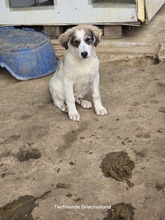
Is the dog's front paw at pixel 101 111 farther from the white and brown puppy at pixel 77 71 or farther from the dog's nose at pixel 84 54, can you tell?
the dog's nose at pixel 84 54

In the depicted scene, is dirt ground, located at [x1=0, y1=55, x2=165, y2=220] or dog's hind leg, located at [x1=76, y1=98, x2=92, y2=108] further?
dog's hind leg, located at [x1=76, y1=98, x2=92, y2=108]

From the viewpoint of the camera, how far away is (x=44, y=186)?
2.95m

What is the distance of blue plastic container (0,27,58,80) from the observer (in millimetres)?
4879

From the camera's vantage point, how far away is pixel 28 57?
4891 mm

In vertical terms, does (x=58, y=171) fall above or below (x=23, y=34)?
below

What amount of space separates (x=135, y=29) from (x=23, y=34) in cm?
170

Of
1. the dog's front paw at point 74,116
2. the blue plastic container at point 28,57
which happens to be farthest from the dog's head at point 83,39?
the blue plastic container at point 28,57

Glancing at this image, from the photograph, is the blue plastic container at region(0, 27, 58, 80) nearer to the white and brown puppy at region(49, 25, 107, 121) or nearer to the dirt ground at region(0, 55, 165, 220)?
the dirt ground at region(0, 55, 165, 220)

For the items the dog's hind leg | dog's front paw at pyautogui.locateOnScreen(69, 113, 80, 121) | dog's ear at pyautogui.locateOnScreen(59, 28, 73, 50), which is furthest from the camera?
the dog's hind leg

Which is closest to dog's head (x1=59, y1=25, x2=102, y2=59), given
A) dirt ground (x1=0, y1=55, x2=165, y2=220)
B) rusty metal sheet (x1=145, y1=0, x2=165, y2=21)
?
dirt ground (x1=0, y1=55, x2=165, y2=220)

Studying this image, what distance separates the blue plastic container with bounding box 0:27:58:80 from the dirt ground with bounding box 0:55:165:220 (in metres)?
0.22

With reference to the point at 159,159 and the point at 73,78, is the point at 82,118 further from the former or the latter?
the point at 159,159

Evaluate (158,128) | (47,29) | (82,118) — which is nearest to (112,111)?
(82,118)

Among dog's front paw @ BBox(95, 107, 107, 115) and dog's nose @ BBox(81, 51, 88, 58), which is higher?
dog's nose @ BBox(81, 51, 88, 58)
